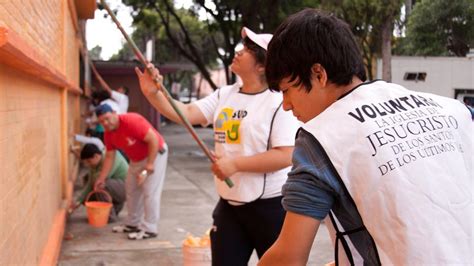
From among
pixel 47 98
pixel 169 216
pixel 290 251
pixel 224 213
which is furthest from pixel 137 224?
pixel 290 251

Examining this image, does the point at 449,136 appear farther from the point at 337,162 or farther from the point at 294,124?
the point at 294,124

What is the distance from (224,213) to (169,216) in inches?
183

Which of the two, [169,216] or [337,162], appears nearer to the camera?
[337,162]

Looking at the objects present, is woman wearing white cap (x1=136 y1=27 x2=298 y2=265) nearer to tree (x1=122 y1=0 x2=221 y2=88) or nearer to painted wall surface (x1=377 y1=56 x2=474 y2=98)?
painted wall surface (x1=377 y1=56 x2=474 y2=98)

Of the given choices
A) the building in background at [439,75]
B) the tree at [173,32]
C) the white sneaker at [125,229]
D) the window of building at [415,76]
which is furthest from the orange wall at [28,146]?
the tree at [173,32]

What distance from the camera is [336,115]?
1585mm

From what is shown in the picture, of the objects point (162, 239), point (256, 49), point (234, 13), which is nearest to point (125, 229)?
point (162, 239)

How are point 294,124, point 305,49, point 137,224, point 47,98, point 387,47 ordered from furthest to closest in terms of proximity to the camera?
point 387,47
point 137,224
point 47,98
point 294,124
point 305,49

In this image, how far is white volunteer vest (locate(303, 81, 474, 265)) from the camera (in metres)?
1.50

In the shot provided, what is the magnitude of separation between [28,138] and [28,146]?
5 centimetres

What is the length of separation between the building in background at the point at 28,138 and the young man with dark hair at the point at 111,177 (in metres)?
1.00

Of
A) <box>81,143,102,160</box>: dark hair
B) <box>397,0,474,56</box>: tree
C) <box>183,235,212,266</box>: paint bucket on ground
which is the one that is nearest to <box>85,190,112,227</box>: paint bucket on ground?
<box>81,143,102,160</box>: dark hair

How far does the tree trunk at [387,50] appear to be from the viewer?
12.3 metres

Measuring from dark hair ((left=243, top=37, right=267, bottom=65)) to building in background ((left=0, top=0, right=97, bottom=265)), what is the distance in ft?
3.64
